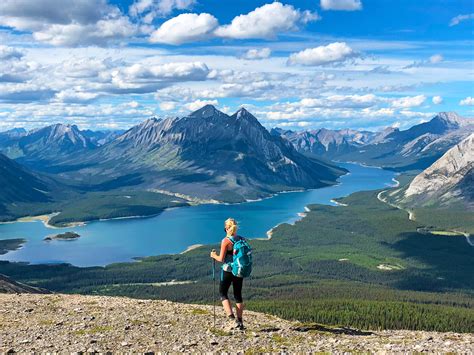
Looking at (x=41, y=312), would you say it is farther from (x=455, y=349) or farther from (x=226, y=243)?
(x=455, y=349)

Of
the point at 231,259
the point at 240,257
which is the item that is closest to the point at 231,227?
the point at 240,257

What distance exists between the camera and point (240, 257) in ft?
111

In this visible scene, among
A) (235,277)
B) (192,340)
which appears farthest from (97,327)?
(235,277)

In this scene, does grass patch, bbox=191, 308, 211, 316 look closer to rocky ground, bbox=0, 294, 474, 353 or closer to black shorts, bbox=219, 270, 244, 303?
rocky ground, bbox=0, 294, 474, 353

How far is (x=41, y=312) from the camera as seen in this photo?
4369 cm

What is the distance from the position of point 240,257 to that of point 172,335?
262 inches

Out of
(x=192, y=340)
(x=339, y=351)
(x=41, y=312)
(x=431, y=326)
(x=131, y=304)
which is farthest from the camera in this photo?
(x=431, y=326)

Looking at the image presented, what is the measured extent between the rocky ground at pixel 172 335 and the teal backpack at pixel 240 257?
407cm

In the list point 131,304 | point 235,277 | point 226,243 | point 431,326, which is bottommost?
point 431,326

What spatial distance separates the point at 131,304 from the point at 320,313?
109 m

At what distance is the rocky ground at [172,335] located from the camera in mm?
31672

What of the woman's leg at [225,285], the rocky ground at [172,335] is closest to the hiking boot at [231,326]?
the rocky ground at [172,335]

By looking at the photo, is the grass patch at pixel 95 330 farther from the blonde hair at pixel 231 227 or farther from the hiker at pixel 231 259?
the blonde hair at pixel 231 227

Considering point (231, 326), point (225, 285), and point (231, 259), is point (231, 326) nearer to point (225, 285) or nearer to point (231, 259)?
point (225, 285)
